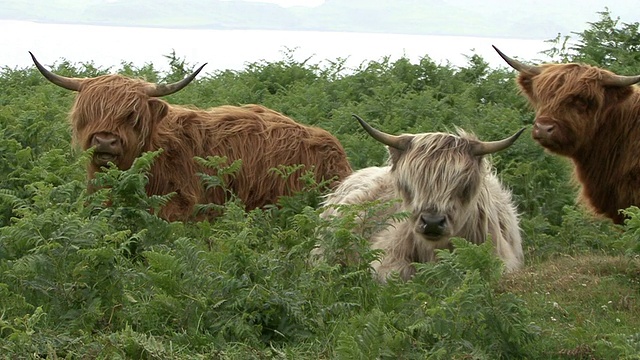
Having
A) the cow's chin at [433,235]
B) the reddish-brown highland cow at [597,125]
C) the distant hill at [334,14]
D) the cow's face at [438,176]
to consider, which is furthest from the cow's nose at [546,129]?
the distant hill at [334,14]

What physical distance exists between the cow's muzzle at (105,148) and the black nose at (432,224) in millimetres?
2861

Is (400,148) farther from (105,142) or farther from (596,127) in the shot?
(105,142)

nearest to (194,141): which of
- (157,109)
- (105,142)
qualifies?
(157,109)

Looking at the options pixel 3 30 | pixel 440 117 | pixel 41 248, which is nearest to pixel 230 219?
pixel 41 248

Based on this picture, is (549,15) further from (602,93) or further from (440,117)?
(602,93)

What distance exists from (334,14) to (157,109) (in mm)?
30653

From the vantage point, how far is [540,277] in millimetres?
6957

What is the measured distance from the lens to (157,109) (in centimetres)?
904

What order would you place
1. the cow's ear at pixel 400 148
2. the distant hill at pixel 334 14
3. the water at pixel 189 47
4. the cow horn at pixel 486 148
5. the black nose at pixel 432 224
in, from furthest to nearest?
the distant hill at pixel 334 14, the water at pixel 189 47, the cow's ear at pixel 400 148, the cow horn at pixel 486 148, the black nose at pixel 432 224

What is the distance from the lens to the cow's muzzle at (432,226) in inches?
271

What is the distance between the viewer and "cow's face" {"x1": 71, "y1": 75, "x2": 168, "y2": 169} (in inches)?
339

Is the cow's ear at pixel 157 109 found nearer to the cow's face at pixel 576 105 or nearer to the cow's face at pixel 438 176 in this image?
the cow's face at pixel 438 176

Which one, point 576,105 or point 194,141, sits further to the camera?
point 194,141

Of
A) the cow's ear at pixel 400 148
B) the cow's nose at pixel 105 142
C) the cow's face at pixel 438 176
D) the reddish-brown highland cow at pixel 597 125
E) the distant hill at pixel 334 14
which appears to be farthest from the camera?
the distant hill at pixel 334 14
